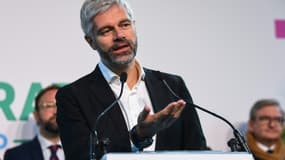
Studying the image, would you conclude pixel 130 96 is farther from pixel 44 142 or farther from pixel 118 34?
pixel 44 142

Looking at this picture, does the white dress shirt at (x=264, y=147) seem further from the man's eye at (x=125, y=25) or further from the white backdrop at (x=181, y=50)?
the man's eye at (x=125, y=25)

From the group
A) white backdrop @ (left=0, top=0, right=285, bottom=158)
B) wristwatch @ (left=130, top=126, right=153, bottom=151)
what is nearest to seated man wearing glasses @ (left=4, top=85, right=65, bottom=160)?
white backdrop @ (left=0, top=0, right=285, bottom=158)

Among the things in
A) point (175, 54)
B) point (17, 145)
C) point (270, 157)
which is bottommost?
point (270, 157)

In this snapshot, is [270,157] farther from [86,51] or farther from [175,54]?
[86,51]

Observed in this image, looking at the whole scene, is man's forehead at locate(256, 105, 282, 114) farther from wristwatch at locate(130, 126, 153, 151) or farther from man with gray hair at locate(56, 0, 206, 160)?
wristwatch at locate(130, 126, 153, 151)

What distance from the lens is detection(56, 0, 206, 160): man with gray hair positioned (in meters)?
2.03

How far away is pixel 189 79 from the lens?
14.5 ft

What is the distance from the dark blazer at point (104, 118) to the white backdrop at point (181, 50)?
6.40 feet

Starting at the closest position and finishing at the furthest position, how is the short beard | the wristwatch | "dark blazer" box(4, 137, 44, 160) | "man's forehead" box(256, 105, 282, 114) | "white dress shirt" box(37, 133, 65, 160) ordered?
the wristwatch < the short beard < "dark blazer" box(4, 137, 44, 160) < "white dress shirt" box(37, 133, 65, 160) < "man's forehead" box(256, 105, 282, 114)

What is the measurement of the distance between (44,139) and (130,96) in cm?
201

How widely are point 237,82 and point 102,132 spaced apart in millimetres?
2697

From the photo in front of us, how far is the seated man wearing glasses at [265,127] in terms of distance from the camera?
4457 mm

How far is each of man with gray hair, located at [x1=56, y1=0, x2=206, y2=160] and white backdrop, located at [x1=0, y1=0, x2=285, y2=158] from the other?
1.92 m

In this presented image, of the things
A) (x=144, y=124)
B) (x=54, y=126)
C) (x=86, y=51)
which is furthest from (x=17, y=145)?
(x=144, y=124)
